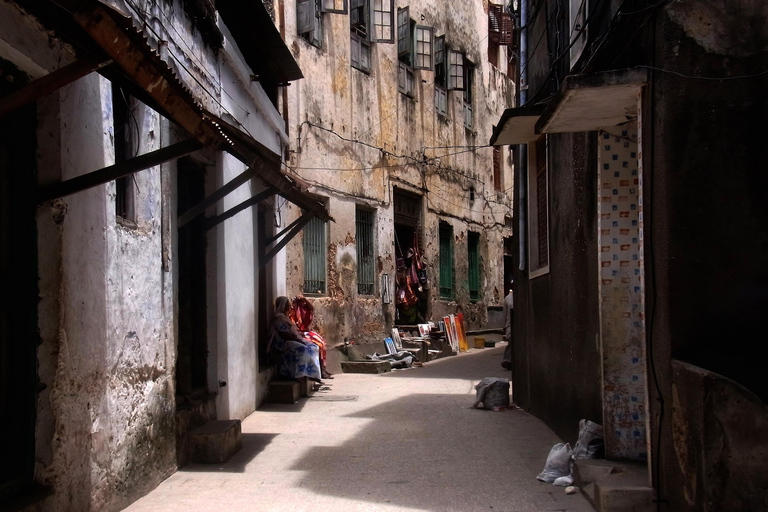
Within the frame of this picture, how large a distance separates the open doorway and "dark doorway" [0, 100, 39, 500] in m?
13.2

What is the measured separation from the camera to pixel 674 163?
4.25 meters

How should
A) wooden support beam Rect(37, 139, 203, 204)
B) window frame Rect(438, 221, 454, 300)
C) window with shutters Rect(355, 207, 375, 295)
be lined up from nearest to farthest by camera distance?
wooden support beam Rect(37, 139, 203, 204)
window with shutters Rect(355, 207, 375, 295)
window frame Rect(438, 221, 454, 300)

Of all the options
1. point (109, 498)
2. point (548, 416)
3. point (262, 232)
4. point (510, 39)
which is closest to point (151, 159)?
point (109, 498)

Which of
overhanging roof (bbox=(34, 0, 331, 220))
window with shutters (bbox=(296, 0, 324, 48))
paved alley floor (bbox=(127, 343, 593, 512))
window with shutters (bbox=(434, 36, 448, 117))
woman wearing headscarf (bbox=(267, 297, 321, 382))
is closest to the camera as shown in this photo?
overhanging roof (bbox=(34, 0, 331, 220))

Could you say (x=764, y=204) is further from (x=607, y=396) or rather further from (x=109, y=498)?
(x=109, y=498)

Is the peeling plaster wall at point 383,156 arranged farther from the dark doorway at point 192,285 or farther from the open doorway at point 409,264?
the dark doorway at point 192,285

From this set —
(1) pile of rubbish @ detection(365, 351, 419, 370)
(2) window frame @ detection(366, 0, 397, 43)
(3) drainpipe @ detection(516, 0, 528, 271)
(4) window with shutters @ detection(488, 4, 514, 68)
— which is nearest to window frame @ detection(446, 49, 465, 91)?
(4) window with shutters @ detection(488, 4, 514, 68)

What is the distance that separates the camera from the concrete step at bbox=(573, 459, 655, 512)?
450cm

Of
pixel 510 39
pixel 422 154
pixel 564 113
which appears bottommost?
pixel 564 113

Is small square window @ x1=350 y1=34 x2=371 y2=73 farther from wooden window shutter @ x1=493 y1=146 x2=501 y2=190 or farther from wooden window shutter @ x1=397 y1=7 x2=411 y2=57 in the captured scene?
wooden window shutter @ x1=493 y1=146 x2=501 y2=190

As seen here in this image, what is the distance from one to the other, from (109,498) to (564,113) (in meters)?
3.98

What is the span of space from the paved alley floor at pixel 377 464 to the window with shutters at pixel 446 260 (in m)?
9.16

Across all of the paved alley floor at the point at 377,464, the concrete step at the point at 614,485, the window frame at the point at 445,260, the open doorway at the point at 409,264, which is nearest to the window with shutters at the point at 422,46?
the open doorway at the point at 409,264

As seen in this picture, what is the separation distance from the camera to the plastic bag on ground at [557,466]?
579 cm
